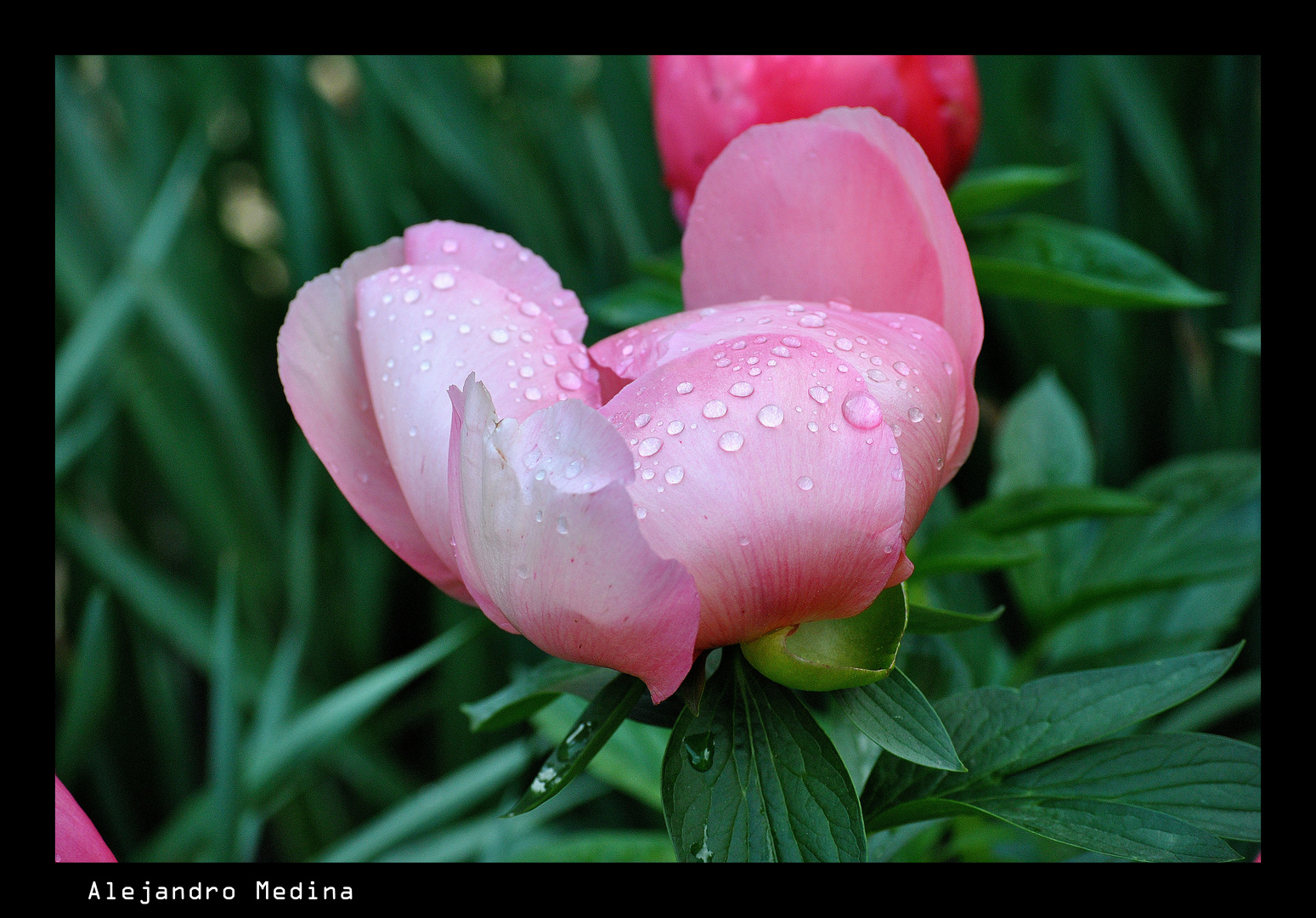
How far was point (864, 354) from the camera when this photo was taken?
0.31 m

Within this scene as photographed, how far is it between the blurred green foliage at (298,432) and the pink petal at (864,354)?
1.44ft

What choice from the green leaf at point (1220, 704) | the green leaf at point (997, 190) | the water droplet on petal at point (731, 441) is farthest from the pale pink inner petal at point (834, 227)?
the green leaf at point (1220, 704)

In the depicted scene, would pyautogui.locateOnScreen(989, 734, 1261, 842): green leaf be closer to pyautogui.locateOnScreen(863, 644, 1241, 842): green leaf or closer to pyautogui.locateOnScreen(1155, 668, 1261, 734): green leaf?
pyautogui.locateOnScreen(863, 644, 1241, 842): green leaf

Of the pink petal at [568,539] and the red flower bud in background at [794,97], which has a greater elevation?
the red flower bud in background at [794,97]

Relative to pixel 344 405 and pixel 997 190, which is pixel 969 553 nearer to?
pixel 997 190

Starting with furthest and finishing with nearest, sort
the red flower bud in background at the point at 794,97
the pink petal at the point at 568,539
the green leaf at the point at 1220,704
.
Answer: the green leaf at the point at 1220,704 < the red flower bud in background at the point at 794,97 < the pink petal at the point at 568,539

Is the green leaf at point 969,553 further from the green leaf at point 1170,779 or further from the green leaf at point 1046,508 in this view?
the green leaf at point 1170,779

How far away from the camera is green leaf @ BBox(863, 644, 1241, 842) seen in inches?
14.1

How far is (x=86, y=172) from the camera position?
1146 millimetres

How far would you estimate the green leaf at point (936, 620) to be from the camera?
0.36m

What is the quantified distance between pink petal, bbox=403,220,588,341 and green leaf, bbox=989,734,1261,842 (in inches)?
9.7

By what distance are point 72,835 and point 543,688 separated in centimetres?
17

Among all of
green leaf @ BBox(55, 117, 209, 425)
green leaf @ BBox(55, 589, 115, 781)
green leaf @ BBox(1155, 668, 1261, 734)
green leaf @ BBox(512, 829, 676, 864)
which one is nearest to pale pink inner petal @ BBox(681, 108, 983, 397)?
green leaf @ BBox(512, 829, 676, 864)

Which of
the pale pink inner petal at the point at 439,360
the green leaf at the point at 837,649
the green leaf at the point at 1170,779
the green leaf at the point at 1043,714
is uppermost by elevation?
the pale pink inner petal at the point at 439,360
